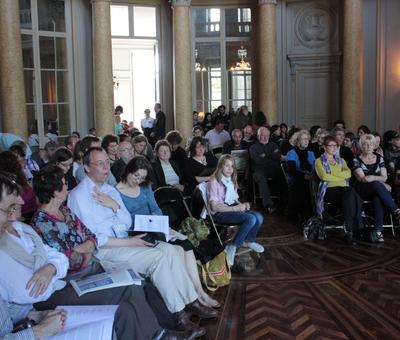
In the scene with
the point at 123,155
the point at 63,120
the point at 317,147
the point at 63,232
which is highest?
the point at 63,120

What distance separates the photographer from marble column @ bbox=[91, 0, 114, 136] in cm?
996

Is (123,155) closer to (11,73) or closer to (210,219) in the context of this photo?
(210,219)

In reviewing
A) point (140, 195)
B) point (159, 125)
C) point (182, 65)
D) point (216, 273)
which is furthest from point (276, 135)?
point (140, 195)

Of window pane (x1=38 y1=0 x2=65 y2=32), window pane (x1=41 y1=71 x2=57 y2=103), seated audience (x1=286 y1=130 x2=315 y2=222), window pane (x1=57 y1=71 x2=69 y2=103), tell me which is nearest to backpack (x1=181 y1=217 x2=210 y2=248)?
seated audience (x1=286 y1=130 x2=315 y2=222)

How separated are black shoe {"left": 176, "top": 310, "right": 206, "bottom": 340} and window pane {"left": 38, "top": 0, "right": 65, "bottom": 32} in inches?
311

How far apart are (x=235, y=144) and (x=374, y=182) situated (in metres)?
2.77

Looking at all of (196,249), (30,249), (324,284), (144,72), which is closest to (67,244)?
(30,249)

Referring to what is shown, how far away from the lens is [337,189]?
6.09 m

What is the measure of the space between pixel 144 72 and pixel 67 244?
11.9 metres

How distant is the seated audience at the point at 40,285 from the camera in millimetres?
2631

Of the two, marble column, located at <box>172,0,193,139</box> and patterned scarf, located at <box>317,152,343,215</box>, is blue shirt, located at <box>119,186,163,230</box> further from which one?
marble column, located at <box>172,0,193,139</box>

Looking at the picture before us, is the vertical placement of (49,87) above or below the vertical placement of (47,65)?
below

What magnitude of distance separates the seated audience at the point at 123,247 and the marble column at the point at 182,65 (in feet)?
22.5

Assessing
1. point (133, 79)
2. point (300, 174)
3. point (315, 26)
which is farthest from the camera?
point (133, 79)
